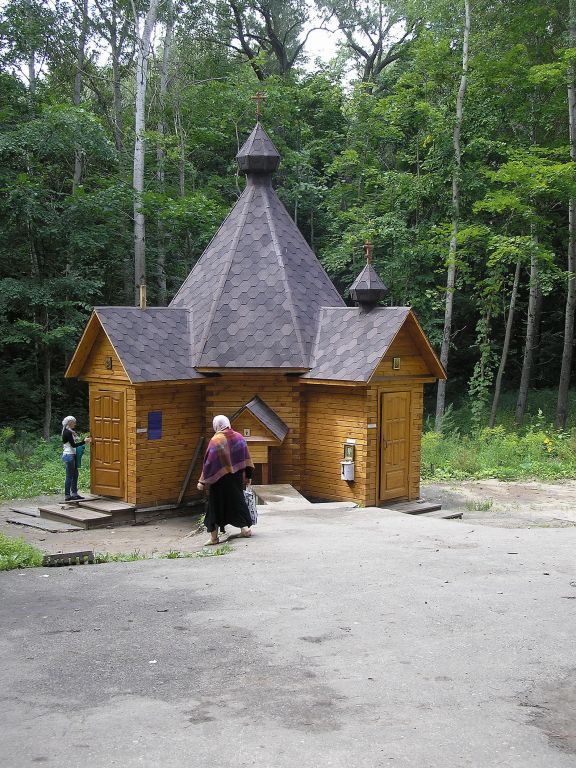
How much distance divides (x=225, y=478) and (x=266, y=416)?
5070mm

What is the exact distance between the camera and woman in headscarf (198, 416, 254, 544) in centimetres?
984

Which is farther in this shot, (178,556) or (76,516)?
(76,516)

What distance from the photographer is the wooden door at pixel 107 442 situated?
589 inches

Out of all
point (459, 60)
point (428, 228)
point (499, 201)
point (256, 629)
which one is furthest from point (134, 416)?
point (459, 60)

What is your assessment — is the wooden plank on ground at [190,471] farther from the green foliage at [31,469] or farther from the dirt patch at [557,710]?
the dirt patch at [557,710]

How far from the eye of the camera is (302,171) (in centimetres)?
2939

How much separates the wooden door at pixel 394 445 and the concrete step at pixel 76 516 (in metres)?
5.07

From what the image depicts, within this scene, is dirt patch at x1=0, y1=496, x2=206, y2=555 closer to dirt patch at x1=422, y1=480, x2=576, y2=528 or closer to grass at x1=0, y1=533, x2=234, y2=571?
grass at x1=0, y1=533, x2=234, y2=571

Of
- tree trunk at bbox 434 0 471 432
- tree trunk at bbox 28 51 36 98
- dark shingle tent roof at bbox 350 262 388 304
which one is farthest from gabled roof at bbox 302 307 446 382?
tree trunk at bbox 28 51 36 98

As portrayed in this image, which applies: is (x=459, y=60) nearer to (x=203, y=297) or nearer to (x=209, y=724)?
(x=203, y=297)

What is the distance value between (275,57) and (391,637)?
32.3 meters

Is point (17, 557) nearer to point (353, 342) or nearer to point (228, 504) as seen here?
point (228, 504)

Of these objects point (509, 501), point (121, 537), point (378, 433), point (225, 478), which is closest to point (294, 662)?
point (225, 478)

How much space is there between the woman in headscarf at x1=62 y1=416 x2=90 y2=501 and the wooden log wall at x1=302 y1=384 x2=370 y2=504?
4.26m
